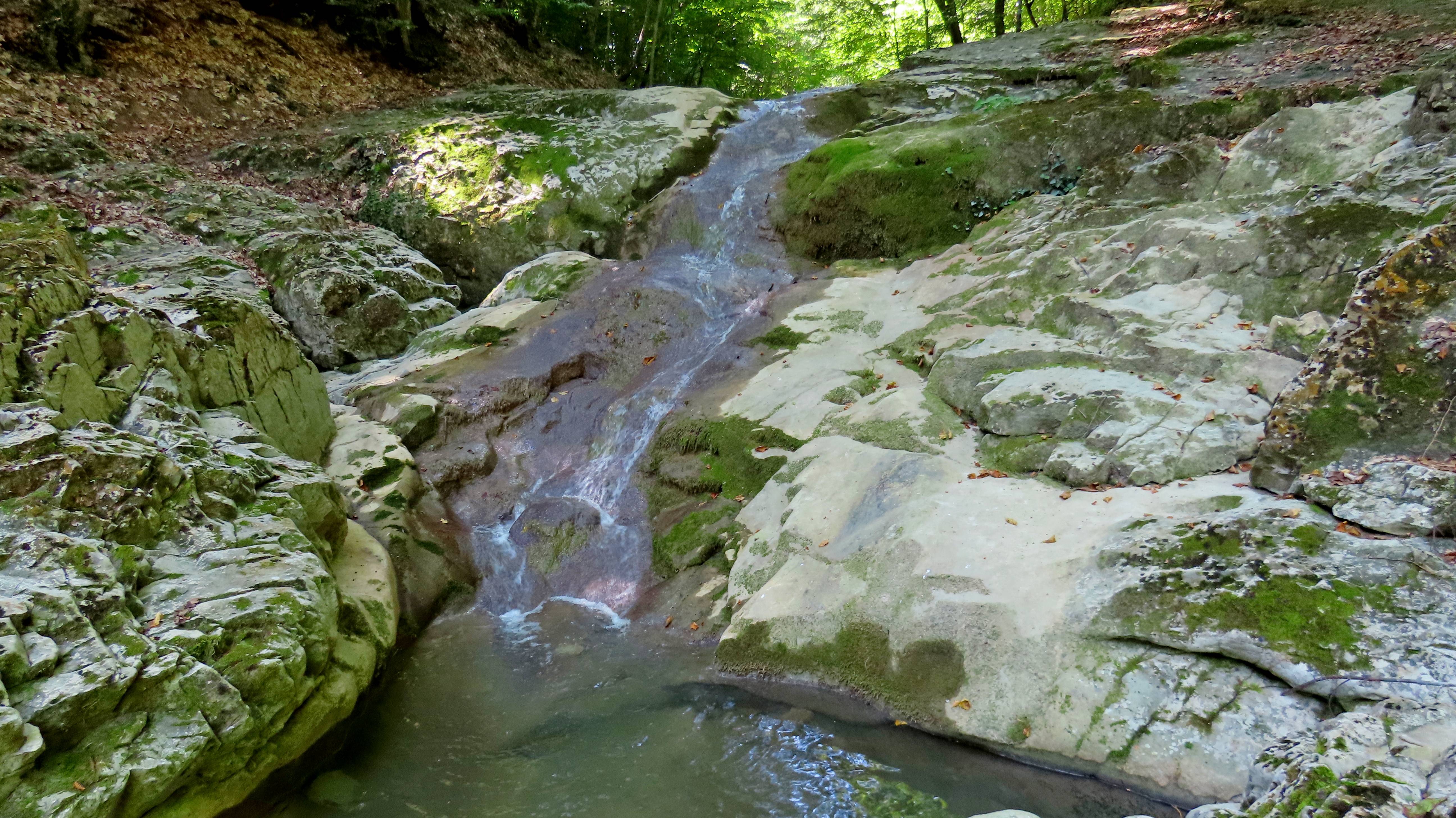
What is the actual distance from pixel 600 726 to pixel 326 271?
8.77 m

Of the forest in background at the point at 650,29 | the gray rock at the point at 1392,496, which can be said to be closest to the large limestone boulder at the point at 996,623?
the gray rock at the point at 1392,496

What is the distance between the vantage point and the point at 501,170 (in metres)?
13.4

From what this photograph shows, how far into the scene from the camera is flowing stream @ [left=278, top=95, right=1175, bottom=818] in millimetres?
4410

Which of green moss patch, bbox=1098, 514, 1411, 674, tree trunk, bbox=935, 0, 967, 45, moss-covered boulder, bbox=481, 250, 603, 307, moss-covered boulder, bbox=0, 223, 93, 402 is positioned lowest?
green moss patch, bbox=1098, 514, 1411, 674

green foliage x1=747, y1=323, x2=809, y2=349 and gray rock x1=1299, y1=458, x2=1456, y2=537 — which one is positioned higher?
green foliage x1=747, y1=323, x2=809, y2=349

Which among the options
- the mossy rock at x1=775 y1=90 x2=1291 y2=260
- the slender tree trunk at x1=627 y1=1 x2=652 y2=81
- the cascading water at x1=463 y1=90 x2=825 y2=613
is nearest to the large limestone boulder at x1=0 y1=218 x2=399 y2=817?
the cascading water at x1=463 y1=90 x2=825 y2=613

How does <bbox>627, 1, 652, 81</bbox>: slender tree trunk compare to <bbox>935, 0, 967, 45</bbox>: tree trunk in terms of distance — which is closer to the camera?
<bbox>627, 1, 652, 81</bbox>: slender tree trunk

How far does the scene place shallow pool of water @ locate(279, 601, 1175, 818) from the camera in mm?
4355

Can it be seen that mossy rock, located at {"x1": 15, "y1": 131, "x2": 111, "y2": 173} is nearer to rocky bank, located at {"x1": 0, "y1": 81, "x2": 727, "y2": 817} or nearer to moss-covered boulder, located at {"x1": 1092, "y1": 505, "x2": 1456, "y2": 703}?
rocky bank, located at {"x1": 0, "y1": 81, "x2": 727, "y2": 817}

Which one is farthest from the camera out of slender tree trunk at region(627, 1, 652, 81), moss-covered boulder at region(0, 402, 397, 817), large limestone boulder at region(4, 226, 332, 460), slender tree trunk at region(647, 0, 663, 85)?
slender tree trunk at region(627, 1, 652, 81)

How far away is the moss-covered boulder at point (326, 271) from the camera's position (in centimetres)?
1079

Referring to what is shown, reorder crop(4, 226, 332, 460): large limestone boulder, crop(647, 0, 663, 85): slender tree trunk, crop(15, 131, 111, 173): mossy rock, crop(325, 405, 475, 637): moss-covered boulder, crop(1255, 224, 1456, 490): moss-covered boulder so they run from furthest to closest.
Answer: crop(647, 0, 663, 85): slender tree trunk
crop(15, 131, 111, 173): mossy rock
crop(325, 405, 475, 637): moss-covered boulder
crop(4, 226, 332, 460): large limestone boulder
crop(1255, 224, 1456, 490): moss-covered boulder

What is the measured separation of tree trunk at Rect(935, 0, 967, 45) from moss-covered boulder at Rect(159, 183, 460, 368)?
674 inches

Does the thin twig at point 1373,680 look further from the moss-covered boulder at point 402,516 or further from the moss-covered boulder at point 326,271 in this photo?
the moss-covered boulder at point 326,271
